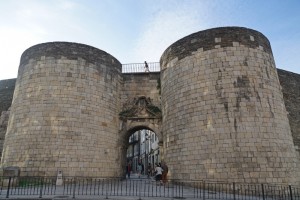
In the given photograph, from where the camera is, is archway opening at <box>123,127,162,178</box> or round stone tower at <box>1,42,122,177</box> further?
archway opening at <box>123,127,162,178</box>

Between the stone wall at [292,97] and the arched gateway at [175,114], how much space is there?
3.38m

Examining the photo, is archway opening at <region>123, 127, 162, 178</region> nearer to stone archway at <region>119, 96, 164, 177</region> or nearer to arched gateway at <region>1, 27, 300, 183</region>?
stone archway at <region>119, 96, 164, 177</region>

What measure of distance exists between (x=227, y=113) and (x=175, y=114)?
2746 millimetres

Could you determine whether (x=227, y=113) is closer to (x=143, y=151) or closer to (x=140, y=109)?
(x=140, y=109)

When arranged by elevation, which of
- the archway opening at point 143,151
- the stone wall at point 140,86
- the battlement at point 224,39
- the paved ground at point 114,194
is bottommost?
the paved ground at point 114,194

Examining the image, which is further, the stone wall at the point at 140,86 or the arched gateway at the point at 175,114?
the stone wall at the point at 140,86

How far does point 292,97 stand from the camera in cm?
1516

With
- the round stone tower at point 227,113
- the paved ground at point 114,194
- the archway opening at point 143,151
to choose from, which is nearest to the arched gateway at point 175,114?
the round stone tower at point 227,113

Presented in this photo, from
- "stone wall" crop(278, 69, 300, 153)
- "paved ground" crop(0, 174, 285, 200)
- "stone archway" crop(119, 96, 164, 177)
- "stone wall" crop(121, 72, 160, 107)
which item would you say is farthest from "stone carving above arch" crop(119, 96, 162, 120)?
"stone wall" crop(278, 69, 300, 153)

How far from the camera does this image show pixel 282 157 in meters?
10.3

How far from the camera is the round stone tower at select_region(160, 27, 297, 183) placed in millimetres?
10070

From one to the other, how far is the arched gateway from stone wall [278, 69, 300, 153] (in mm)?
3385

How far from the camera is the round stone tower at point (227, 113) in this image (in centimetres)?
1007

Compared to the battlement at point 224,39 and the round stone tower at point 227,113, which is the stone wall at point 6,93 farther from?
the battlement at point 224,39
